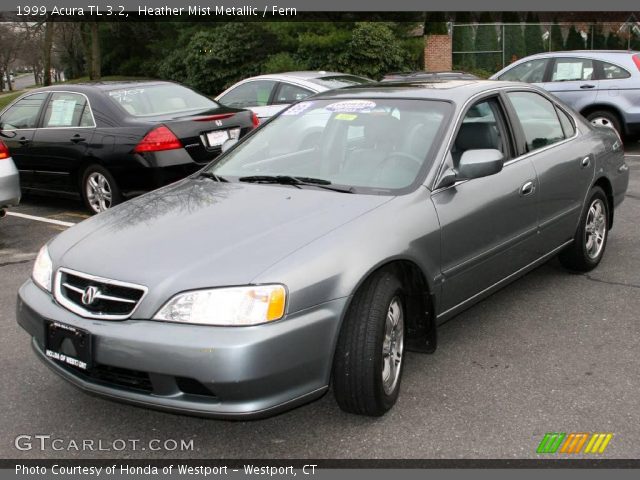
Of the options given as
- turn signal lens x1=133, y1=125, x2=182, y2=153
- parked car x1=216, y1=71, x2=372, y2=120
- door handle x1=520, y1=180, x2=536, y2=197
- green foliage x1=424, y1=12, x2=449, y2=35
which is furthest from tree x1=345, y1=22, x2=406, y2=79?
door handle x1=520, y1=180, x2=536, y2=197

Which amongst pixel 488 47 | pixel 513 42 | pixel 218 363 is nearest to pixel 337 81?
pixel 218 363

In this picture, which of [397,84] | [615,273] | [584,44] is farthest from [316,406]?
[584,44]

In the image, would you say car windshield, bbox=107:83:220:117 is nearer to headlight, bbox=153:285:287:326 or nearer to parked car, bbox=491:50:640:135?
headlight, bbox=153:285:287:326

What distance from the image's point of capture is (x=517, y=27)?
2981 centimetres

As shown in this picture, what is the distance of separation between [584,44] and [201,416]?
→ 31.8 meters

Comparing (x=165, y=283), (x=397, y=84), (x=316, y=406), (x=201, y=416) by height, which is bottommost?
(x=316, y=406)

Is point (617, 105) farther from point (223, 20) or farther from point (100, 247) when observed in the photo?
point (223, 20)

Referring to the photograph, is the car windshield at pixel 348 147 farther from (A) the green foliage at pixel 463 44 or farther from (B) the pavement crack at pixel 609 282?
(A) the green foliage at pixel 463 44

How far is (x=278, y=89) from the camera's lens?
10.8 m

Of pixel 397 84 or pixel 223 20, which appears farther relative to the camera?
pixel 223 20

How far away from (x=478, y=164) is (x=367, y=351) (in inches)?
51.1

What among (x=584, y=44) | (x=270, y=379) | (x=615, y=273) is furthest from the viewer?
(x=584, y=44)

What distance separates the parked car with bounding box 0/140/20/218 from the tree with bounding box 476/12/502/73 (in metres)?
24.9

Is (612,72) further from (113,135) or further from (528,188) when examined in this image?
(528,188)
